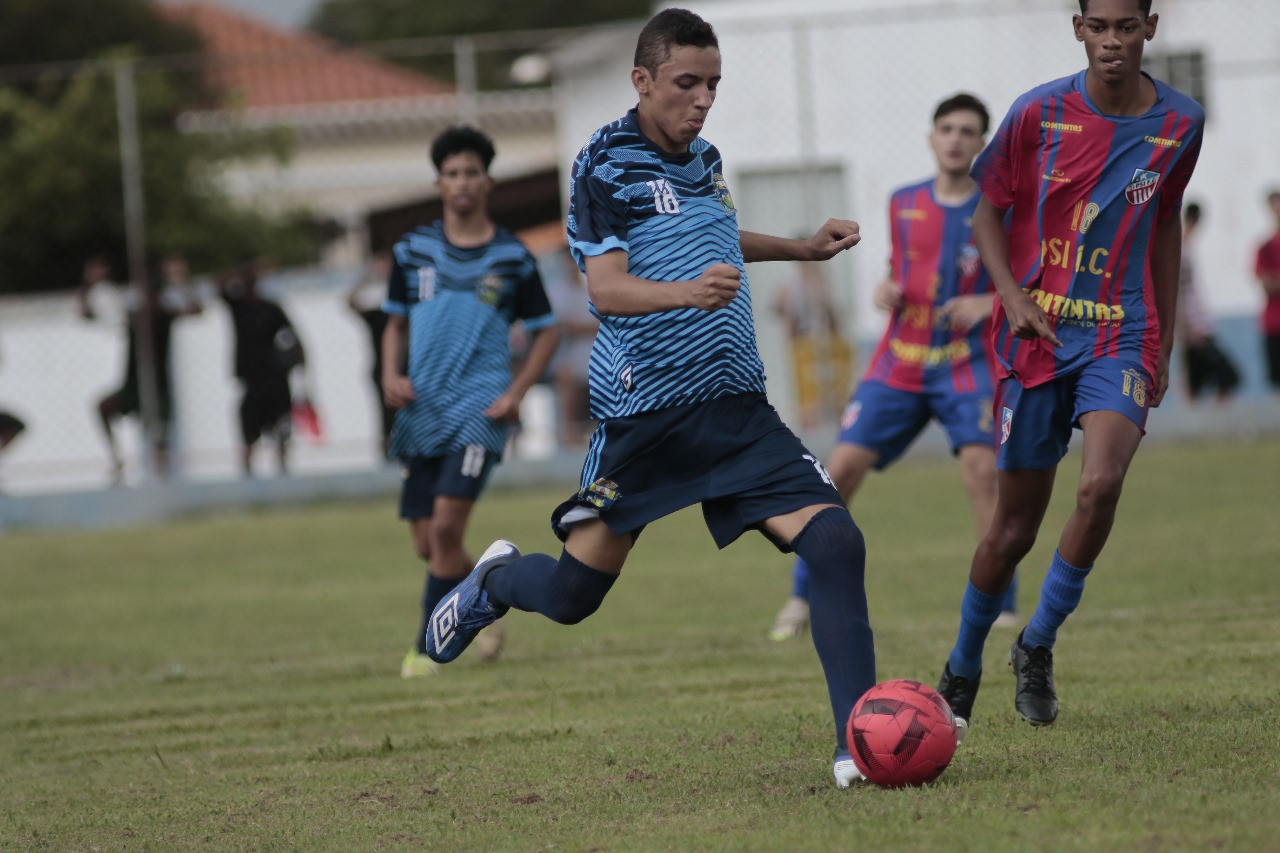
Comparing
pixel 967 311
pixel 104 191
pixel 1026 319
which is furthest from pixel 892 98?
pixel 1026 319

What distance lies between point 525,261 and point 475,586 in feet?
8.76

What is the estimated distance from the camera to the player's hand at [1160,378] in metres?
5.54

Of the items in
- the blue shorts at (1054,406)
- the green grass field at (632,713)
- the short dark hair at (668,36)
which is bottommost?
the green grass field at (632,713)

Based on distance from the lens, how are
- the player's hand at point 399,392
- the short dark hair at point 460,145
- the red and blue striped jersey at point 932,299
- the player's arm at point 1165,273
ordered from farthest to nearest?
the red and blue striped jersey at point 932,299 → the player's hand at point 399,392 → the short dark hair at point 460,145 → the player's arm at point 1165,273

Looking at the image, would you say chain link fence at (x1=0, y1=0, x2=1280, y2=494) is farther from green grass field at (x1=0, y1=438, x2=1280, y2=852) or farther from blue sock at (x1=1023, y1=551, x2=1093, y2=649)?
blue sock at (x1=1023, y1=551, x2=1093, y2=649)

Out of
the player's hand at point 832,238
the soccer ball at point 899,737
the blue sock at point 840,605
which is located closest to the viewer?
the soccer ball at point 899,737

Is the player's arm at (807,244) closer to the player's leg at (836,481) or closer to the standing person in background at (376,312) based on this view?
the player's leg at (836,481)

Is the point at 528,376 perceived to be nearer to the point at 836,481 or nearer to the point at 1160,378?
the point at 836,481

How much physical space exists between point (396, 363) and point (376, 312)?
8.81 m

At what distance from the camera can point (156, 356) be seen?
16.9m

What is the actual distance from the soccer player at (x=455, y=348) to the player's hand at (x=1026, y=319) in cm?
301

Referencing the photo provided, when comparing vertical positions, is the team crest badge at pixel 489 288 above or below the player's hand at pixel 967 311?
above

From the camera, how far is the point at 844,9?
24.3 metres

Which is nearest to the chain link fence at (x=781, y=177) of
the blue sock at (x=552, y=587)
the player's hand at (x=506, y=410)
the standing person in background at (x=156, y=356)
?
the standing person in background at (x=156, y=356)
